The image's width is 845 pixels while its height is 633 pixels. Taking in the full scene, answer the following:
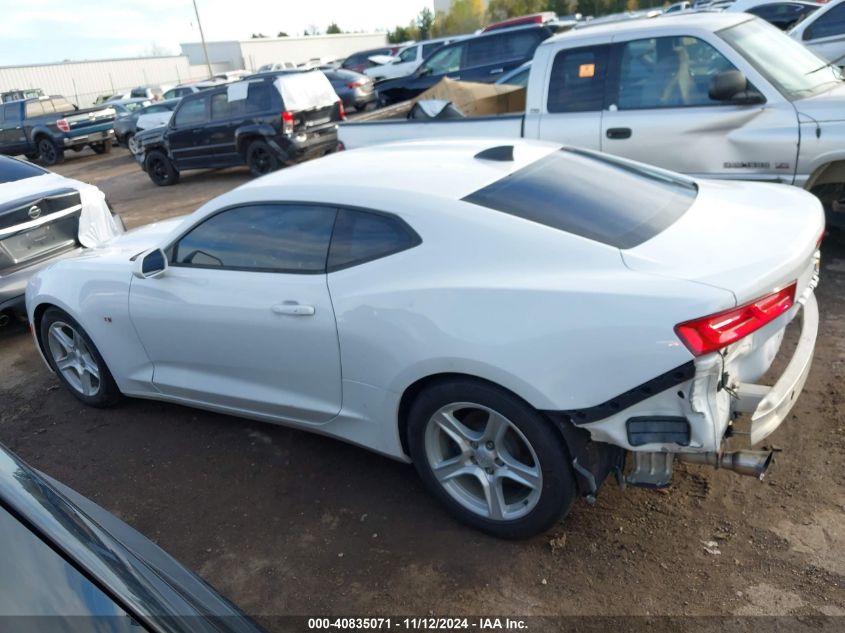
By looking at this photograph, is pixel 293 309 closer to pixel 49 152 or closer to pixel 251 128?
pixel 251 128

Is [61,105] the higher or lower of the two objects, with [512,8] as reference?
lower

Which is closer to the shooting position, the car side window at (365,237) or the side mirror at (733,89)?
the car side window at (365,237)

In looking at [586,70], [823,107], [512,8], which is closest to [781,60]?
[823,107]

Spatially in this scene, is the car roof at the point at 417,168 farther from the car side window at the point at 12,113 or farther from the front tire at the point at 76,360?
the car side window at the point at 12,113

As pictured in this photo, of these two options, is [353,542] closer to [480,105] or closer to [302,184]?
[302,184]

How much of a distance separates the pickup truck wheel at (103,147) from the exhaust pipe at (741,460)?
Result: 21463 millimetres

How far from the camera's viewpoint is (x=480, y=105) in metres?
Answer: 7.68

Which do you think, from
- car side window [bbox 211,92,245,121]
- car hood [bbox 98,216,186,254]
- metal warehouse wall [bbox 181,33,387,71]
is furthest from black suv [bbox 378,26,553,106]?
metal warehouse wall [bbox 181,33,387,71]

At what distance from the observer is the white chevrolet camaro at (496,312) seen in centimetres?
239

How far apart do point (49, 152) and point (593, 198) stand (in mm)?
20672

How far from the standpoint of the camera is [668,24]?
17.7 feet

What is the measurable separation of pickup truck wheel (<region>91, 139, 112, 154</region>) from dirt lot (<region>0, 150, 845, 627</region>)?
1875 centimetres

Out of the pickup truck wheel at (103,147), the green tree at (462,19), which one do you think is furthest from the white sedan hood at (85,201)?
the green tree at (462,19)

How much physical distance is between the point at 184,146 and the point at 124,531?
40.1 ft
